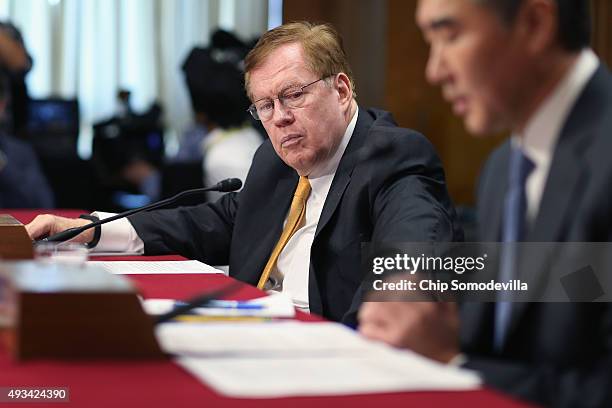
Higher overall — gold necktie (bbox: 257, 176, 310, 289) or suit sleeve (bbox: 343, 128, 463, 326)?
suit sleeve (bbox: 343, 128, 463, 326)

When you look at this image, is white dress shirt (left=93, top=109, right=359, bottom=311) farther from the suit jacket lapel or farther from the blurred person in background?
the blurred person in background

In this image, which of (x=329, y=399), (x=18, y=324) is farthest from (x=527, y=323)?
(x=18, y=324)

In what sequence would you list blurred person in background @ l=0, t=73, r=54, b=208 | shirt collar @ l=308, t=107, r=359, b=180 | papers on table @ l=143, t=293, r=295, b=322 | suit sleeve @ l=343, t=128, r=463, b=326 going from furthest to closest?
1. blurred person in background @ l=0, t=73, r=54, b=208
2. shirt collar @ l=308, t=107, r=359, b=180
3. suit sleeve @ l=343, t=128, r=463, b=326
4. papers on table @ l=143, t=293, r=295, b=322

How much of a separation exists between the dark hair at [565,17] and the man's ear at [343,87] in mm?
1423

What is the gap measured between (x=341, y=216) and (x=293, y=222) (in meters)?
0.21

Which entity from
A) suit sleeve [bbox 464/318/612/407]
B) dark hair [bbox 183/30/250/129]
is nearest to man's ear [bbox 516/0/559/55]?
suit sleeve [bbox 464/318/612/407]

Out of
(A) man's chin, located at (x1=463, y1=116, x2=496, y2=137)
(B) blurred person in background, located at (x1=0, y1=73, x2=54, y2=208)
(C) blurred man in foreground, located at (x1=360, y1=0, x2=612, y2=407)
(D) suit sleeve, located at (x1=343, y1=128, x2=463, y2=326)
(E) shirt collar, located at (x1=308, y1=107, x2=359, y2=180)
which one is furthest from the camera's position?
(B) blurred person in background, located at (x1=0, y1=73, x2=54, y2=208)

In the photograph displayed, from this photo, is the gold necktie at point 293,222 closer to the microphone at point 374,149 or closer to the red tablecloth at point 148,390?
the microphone at point 374,149

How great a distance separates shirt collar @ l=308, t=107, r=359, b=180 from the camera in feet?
8.39

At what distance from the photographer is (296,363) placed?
1175 millimetres

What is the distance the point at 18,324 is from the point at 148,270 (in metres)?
1.00

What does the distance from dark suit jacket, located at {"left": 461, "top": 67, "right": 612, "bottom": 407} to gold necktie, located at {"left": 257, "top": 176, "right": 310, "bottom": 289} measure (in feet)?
4.32

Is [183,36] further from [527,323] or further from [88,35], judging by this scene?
[527,323]

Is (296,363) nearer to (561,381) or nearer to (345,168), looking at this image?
(561,381)
